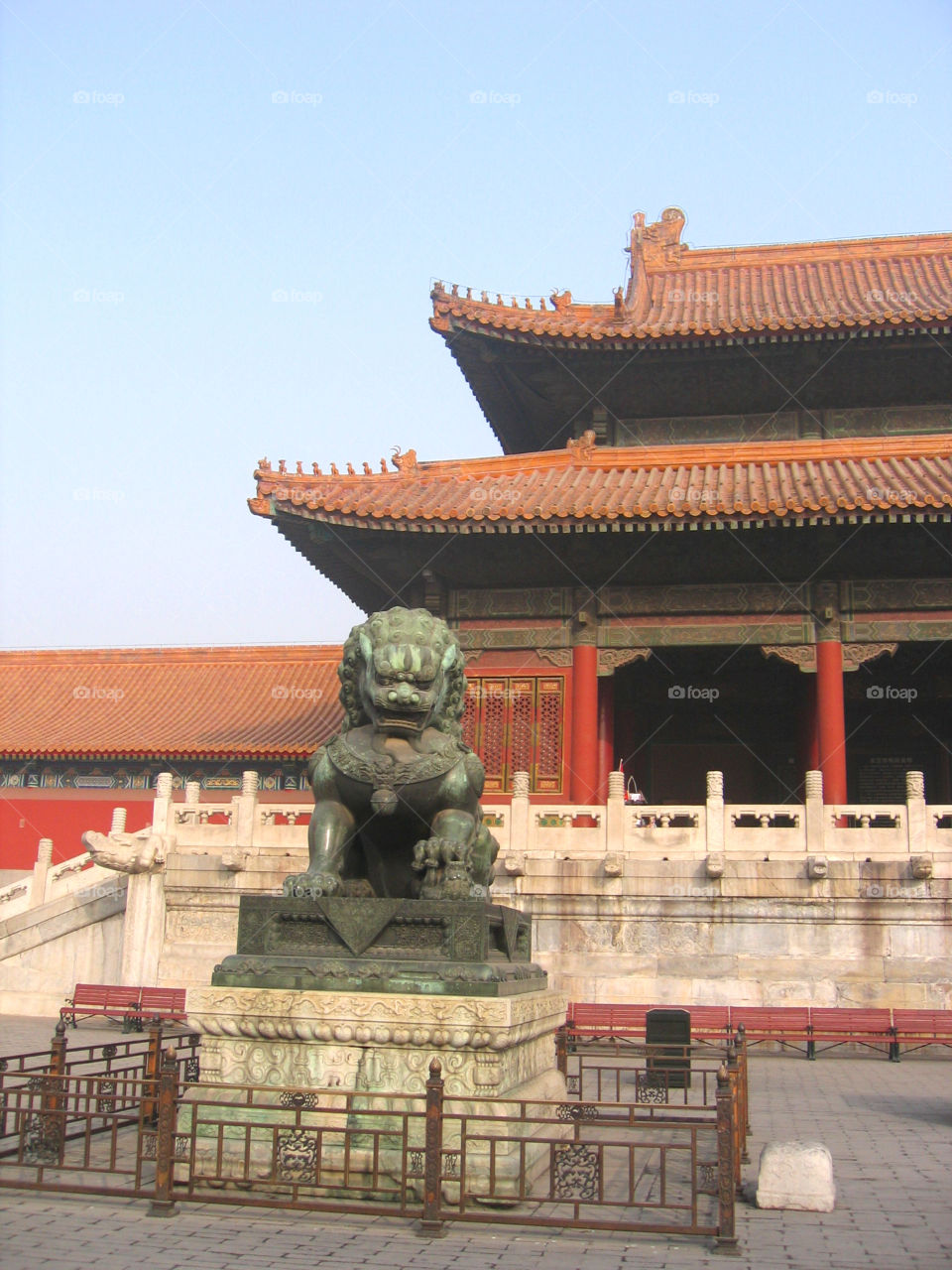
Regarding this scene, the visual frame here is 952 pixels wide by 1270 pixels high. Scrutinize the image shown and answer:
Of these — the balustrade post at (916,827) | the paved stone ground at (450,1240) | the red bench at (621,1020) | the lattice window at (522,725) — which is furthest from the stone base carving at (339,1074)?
the lattice window at (522,725)

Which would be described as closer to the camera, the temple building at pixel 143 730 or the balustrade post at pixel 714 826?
the balustrade post at pixel 714 826

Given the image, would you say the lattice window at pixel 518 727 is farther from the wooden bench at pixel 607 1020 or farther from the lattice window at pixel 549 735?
the wooden bench at pixel 607 1020

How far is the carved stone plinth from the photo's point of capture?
630 centimetres

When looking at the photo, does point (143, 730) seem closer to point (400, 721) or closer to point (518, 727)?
point (518, 727)

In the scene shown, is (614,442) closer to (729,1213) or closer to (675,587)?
(675,587)

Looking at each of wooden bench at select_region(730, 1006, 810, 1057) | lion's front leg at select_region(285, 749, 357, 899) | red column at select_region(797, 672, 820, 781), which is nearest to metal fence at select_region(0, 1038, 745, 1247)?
lion's front leg at select_region(285, 749, 357, 899)

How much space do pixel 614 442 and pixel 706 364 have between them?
204 centimetres

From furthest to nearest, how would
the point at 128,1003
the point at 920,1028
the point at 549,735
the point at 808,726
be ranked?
the point at 808,726, the point at 549,735, the point at 128,1003, the point at 920,1028

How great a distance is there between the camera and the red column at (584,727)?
1727cm

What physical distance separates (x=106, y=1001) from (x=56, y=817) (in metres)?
12.0

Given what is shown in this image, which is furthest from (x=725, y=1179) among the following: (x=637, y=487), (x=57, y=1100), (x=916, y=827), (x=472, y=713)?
(x=637, y=487)

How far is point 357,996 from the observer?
625cm

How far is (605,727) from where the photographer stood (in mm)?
18750

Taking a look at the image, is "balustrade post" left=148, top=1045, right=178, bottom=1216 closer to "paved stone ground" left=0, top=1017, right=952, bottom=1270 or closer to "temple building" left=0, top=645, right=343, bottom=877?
"paved stone ground" left=0, top=1017, right=952, bottom=1270
